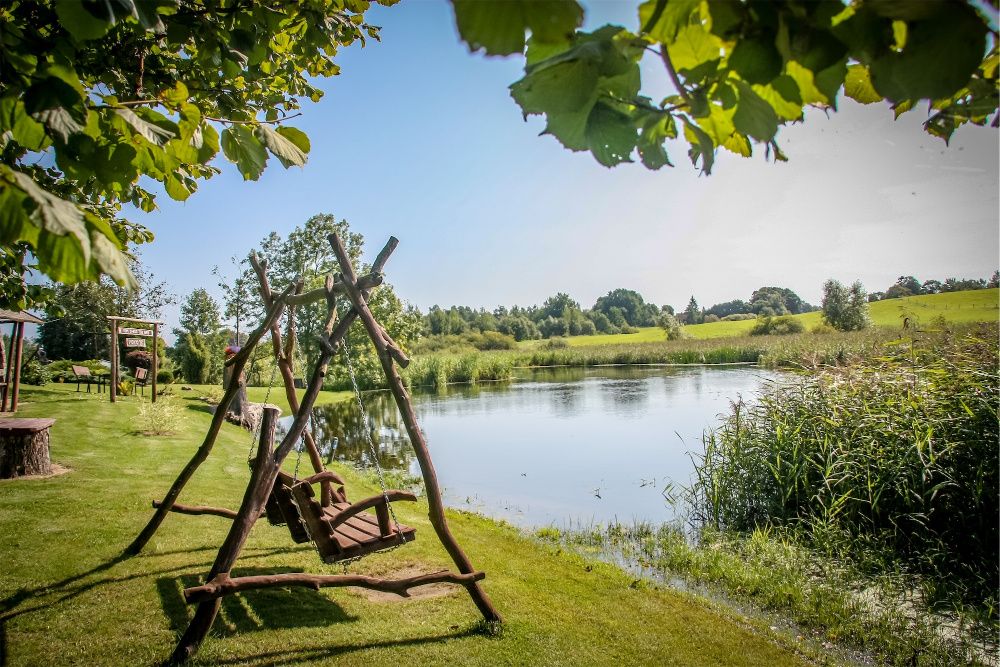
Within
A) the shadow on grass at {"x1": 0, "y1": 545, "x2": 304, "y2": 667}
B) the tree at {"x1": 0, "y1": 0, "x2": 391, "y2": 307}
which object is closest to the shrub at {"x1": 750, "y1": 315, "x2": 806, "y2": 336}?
the shadow on grass at {"x1": 0, "y1": 545, "x2": 304, "y2": 667}

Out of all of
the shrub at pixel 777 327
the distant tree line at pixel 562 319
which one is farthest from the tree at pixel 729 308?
the shrub at pixel 777 327

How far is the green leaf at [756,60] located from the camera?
2.59 ft

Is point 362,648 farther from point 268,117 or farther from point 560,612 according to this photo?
point 268,117

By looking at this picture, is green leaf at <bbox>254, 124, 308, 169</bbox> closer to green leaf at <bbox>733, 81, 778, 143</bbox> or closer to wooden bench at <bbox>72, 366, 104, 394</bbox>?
green leaf at <bbox>733, 81, 778, 143</bbox>

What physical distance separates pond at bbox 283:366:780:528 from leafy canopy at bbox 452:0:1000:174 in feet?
26.0

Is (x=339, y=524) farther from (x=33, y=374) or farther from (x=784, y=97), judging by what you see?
(x=33, y=374)

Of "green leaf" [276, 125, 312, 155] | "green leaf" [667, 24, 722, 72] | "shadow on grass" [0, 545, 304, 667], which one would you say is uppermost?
"green leaf" [276, 125, 312, 155]

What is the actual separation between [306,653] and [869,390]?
7048 millimetres

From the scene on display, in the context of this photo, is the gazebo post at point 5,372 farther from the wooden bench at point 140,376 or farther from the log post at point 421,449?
the log post at point 421,449

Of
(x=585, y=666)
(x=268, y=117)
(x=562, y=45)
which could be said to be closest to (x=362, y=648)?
(x=585, y=666)

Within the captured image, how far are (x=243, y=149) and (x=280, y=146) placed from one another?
6.4 inches

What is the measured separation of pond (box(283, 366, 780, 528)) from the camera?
31.3 ft

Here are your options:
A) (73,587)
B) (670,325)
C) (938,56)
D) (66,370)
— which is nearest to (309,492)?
(73,587)

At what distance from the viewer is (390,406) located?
2473 cm
